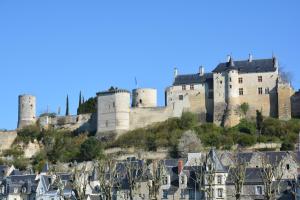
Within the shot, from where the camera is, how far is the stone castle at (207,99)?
85.7 meters

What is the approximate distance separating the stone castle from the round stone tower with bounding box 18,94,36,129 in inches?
204

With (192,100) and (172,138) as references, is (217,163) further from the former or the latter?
(192,100)

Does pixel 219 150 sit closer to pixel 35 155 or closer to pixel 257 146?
pixel 257 146

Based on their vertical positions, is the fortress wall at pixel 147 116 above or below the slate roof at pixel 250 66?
below

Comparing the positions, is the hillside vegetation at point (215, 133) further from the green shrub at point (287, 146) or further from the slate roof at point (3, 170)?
the slate roof at point (3, 170)

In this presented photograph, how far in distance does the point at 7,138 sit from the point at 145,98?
17.0 metres

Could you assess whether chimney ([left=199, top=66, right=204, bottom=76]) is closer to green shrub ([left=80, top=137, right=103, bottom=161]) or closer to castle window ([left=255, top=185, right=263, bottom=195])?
green shrub ([left=80, top=137, right=103, bottom=161])

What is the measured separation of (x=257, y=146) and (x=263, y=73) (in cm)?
860

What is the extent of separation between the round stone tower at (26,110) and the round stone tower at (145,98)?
13.4m

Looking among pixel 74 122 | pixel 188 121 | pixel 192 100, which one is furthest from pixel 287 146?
pixel 74 122

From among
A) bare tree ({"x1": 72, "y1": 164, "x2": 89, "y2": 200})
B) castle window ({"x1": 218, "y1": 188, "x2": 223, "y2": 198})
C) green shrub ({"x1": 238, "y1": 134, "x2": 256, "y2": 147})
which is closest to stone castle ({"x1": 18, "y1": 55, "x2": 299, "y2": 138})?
green shrub ({"x1": 238, "y1": 134, "x2": 256, "y2": 147})

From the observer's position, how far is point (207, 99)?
88.8m

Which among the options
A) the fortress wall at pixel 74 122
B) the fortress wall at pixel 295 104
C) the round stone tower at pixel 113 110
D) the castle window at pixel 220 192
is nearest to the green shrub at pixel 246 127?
the fortress wall at pixel 295 104

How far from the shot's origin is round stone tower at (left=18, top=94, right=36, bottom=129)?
98.8 metres
